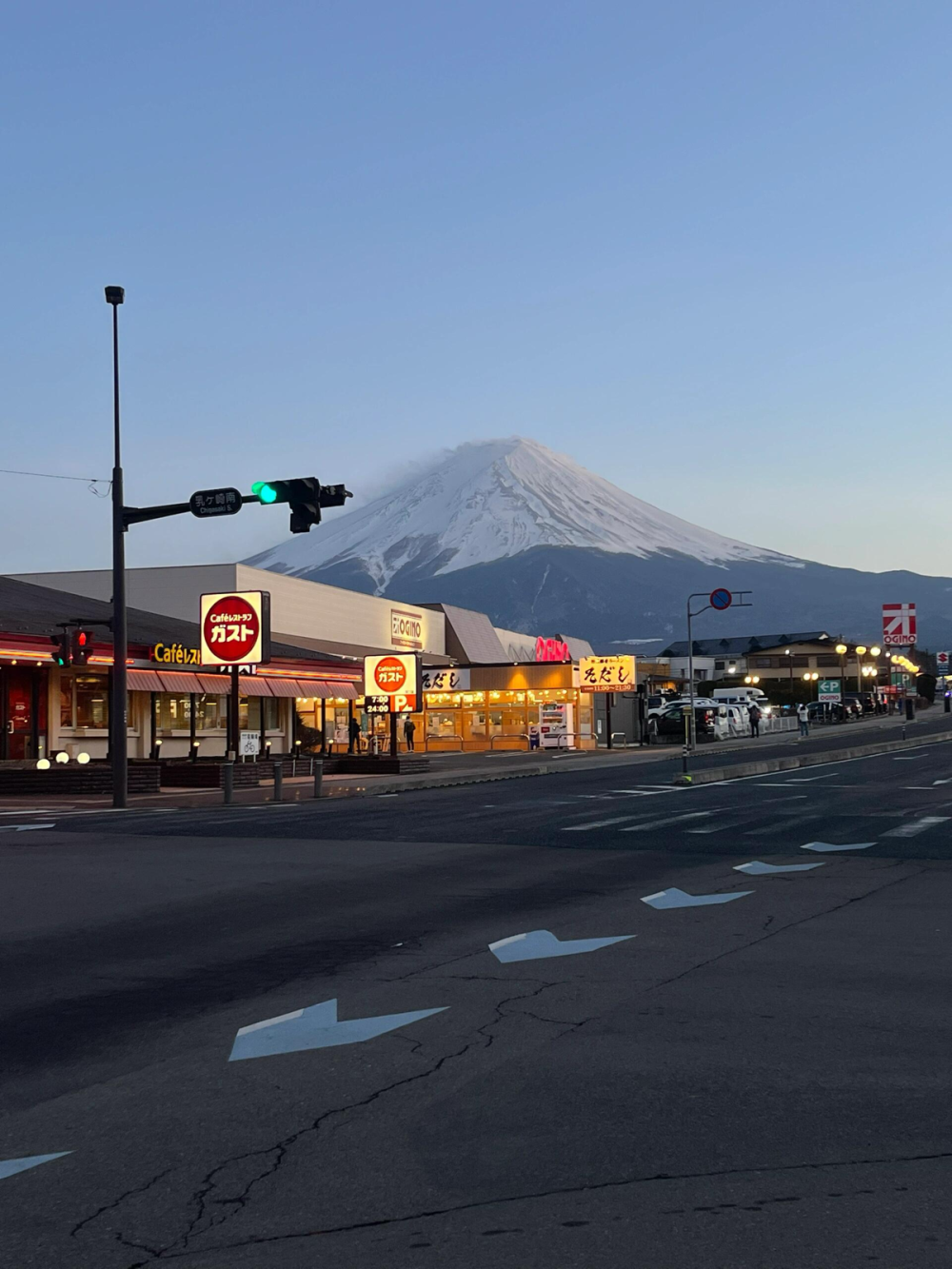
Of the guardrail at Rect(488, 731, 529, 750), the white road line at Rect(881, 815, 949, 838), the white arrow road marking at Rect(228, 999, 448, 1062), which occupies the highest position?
the guardrail at Rect(488, 731, 529, 750)

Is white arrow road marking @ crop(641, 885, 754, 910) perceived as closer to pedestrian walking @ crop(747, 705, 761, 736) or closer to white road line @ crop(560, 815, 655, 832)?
white road line @ crop(560, 815, 655, 832)

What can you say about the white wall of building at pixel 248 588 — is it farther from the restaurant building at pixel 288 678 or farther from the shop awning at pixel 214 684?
the shop awning at pixel 214 684

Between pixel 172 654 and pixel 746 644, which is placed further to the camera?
pixel 746 644

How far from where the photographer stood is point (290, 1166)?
4984 millimetres

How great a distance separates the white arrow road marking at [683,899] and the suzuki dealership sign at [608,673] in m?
45.3

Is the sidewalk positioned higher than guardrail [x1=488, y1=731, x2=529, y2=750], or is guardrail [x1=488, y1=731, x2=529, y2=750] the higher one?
guardrail [x1=488, y1=731, x2=529, y2=750]

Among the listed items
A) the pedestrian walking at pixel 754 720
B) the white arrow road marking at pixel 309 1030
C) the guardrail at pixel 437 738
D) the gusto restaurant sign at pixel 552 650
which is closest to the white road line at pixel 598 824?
the white arrow road marking at pixel 309 1030

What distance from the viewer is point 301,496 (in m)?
23.4

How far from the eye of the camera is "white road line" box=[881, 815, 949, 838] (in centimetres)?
1928

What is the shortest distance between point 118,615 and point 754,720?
4956 cm

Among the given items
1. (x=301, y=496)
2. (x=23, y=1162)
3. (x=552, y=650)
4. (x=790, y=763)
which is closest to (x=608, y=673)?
(x=790, y=763)

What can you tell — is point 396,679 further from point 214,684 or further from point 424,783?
point 424,783

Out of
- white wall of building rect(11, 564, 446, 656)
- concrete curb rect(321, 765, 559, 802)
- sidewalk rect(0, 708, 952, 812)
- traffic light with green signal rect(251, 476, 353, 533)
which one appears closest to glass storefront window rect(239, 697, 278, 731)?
white wall of building rect(11, 564, 446, 656)

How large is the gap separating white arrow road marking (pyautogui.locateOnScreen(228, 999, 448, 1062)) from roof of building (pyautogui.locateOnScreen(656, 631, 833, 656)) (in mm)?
150725
